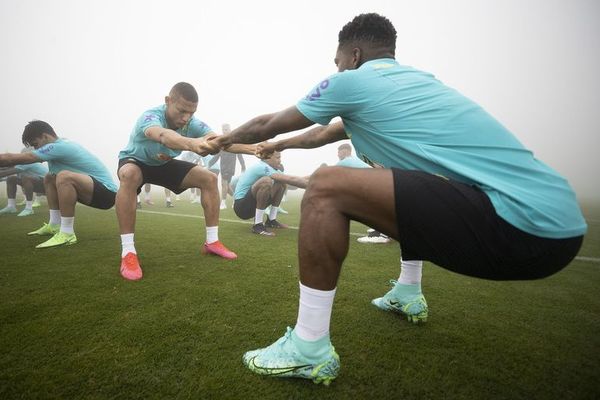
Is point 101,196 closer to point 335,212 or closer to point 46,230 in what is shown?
point 46,230

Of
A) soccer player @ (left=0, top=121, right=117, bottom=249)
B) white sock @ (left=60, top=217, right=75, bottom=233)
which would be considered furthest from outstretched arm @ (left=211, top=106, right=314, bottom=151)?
white sock @ (left=60, top=217, right=75, bottom=233)

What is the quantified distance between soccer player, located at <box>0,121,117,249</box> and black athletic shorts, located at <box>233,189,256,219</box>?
2.04 m

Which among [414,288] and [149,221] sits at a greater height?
[414,288]

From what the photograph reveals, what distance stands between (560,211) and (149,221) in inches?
255

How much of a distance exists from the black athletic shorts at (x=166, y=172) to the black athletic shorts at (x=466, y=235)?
2941 millimetres

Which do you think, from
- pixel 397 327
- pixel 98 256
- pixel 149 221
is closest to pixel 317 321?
pixel 397 327

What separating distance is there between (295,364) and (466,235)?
949 millimetres

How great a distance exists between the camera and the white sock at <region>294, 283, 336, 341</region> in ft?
4.52

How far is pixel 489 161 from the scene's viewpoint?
1.21 meters

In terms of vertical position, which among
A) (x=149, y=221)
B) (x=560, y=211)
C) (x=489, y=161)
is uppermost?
(x=489, y=161)

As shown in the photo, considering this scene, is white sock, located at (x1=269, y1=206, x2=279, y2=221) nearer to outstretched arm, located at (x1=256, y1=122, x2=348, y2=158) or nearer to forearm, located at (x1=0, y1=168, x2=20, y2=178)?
outstretched arm, located at (x1=256, y1=122, x2=348, y2=158)

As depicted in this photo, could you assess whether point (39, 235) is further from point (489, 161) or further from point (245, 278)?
point (489, 161)

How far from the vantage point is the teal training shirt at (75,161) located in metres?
4.00

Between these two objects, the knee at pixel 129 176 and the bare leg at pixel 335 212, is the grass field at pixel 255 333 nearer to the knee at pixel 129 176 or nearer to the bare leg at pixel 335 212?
the bare leg at pixel 335 212
